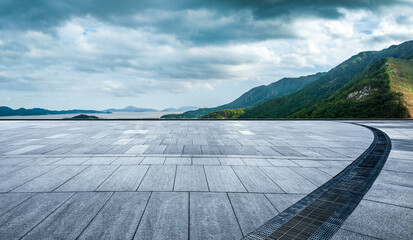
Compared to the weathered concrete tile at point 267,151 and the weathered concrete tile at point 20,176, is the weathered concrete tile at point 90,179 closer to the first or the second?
the weathered concrete tile at point 20,176

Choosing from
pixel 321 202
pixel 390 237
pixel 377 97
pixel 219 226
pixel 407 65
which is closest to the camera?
pixel 390 237

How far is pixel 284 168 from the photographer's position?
20.3ft

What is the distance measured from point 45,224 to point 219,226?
281 cm

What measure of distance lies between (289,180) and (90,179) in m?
5.16

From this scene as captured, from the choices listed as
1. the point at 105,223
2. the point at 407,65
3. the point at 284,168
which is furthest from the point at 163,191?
the point at 407,65

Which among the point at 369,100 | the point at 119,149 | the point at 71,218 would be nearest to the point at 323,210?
the point at 71,218

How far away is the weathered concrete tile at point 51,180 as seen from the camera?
4625 mm

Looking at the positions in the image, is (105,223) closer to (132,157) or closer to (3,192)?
(3,192)

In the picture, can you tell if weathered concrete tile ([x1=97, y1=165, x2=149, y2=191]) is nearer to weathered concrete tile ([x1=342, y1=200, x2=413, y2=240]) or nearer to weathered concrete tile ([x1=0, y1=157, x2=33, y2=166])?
weathered concrete tile ([x1=0, y1=157, x2=33, y2=166])

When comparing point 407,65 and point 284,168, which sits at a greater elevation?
point 407,65

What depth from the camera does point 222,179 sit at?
5.21m

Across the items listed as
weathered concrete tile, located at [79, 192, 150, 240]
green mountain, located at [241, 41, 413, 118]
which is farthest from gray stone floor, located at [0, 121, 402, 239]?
green mountain, located at [241, 41, 413, 118]

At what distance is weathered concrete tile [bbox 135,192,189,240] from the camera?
117 inches

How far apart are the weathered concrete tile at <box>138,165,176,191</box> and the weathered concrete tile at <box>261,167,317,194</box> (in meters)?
2.70
